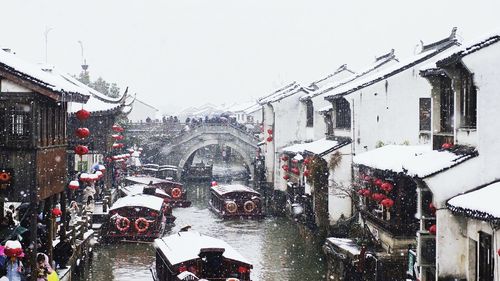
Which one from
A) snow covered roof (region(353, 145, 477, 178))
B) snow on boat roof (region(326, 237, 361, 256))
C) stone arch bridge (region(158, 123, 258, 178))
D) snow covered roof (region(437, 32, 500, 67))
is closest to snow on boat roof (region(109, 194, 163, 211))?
snow on boat roof (region(326, 237, 361, 256))

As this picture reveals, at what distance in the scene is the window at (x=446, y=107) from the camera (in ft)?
59.6

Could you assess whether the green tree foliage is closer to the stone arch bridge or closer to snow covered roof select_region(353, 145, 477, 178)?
the stone arch bridge

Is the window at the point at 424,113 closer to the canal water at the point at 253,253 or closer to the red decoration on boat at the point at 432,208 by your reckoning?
the canal water at the point at 253,253

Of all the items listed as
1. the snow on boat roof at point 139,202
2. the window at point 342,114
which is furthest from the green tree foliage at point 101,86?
the window at point 342,114

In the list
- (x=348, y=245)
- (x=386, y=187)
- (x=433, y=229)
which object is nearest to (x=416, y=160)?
(x=433, y=229)


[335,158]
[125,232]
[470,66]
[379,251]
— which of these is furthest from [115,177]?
[470,66]

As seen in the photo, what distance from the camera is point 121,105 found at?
3819 centimetres

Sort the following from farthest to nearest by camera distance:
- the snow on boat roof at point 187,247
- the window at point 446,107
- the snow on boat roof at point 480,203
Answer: the snow on boat roof at point 187,247, the window at point 446,107, the snow on boat roof at point 480,203

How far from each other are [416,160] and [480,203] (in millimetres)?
4165

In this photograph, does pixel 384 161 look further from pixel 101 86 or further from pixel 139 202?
pixel 101 86

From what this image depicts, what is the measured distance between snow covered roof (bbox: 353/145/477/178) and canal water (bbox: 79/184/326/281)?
473 centimetres

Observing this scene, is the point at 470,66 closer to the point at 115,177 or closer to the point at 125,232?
the point at 125,232

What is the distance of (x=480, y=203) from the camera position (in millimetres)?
14211

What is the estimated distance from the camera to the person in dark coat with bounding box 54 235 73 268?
21.2 metres
